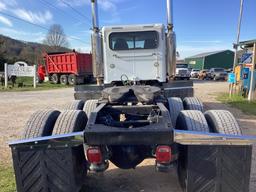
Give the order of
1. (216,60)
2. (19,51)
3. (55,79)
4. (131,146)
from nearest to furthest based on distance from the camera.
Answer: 1. (131,146)
2. (55,79)
3. (216,60)
4. (19,51)

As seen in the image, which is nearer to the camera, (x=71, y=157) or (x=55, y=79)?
(x=71, y=157)

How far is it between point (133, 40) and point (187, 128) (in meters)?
3.52

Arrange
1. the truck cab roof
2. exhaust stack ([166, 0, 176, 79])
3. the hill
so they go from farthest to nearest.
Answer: the hill, exhaust stack ([166, 0, 176, 79]), the truck cab roof

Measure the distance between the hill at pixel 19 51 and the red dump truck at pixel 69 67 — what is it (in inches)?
477

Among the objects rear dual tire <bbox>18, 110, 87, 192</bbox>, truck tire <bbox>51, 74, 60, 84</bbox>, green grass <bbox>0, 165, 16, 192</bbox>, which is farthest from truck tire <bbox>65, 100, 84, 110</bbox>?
truck tire <bbox>51, 74, 60, 84</bbox>

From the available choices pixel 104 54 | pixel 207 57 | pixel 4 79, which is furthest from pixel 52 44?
pixel 104 54

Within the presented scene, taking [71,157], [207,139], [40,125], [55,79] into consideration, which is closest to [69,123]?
[40,125]

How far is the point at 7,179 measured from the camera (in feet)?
12.6

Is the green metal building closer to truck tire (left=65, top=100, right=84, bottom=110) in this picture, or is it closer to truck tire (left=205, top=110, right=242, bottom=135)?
truck tire (left=65, top=100, right=84, bottom=110)

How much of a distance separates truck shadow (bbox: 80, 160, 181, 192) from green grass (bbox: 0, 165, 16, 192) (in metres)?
1.07

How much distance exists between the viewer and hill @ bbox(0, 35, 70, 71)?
39.9 metres

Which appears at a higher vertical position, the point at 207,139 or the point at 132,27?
the point at 132,27

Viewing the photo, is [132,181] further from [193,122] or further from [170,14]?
[170,14]

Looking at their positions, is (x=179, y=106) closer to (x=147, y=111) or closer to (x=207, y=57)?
(x=147, y=111)
